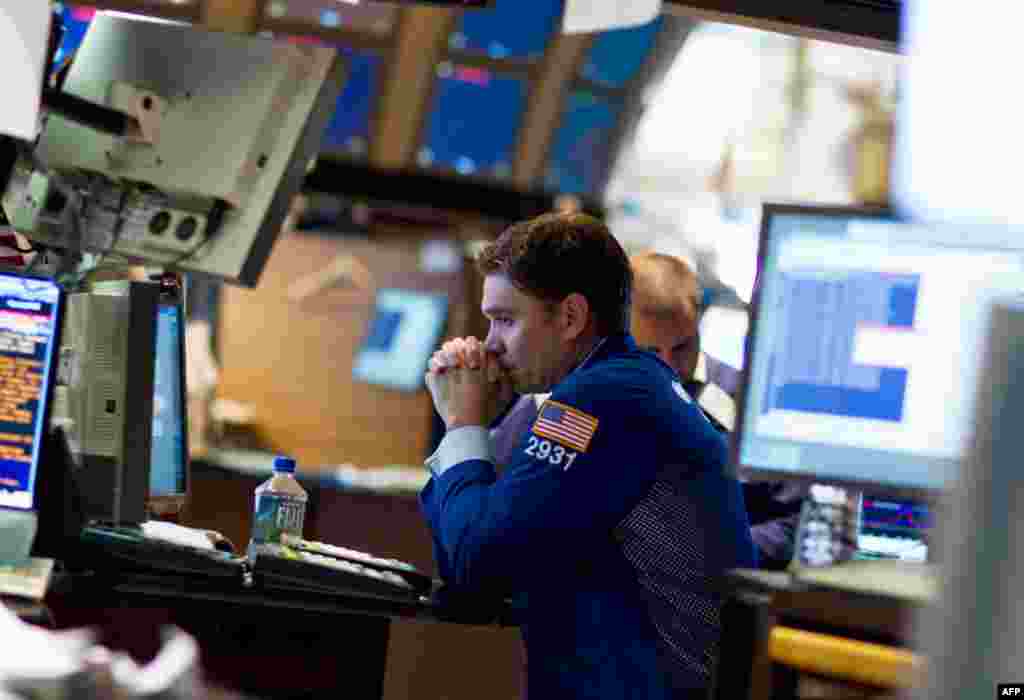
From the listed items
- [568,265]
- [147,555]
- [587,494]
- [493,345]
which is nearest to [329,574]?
[147,555]

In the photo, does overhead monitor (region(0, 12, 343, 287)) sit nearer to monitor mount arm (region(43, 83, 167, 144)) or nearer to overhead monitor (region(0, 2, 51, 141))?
monitor mount arm (region(43, 83, 167, 144))

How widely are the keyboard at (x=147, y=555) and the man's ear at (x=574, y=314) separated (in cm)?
74

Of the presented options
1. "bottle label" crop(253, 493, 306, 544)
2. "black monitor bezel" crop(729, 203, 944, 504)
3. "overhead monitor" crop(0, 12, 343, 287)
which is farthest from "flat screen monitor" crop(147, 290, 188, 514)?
"black monitor bezel" crop(729, 203, 944, 504)

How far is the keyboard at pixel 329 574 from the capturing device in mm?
2955

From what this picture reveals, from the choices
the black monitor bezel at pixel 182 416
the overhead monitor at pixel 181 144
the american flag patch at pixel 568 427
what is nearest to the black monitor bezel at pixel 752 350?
the american flag patch at pixel 568 427

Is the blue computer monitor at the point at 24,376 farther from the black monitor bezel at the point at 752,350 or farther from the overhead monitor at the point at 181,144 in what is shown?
the black monitor bezel at the point at 752,350

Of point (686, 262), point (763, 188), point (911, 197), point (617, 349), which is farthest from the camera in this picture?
point (763, 188)

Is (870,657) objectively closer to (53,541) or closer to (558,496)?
(558,496)

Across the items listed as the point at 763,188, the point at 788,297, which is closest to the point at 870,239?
the point at 788,297

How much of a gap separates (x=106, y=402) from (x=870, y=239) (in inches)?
52.0

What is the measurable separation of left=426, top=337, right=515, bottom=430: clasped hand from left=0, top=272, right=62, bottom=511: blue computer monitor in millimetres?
757

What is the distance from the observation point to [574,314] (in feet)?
10.6

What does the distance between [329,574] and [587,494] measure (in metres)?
0.46

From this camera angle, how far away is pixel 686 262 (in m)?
4.64
